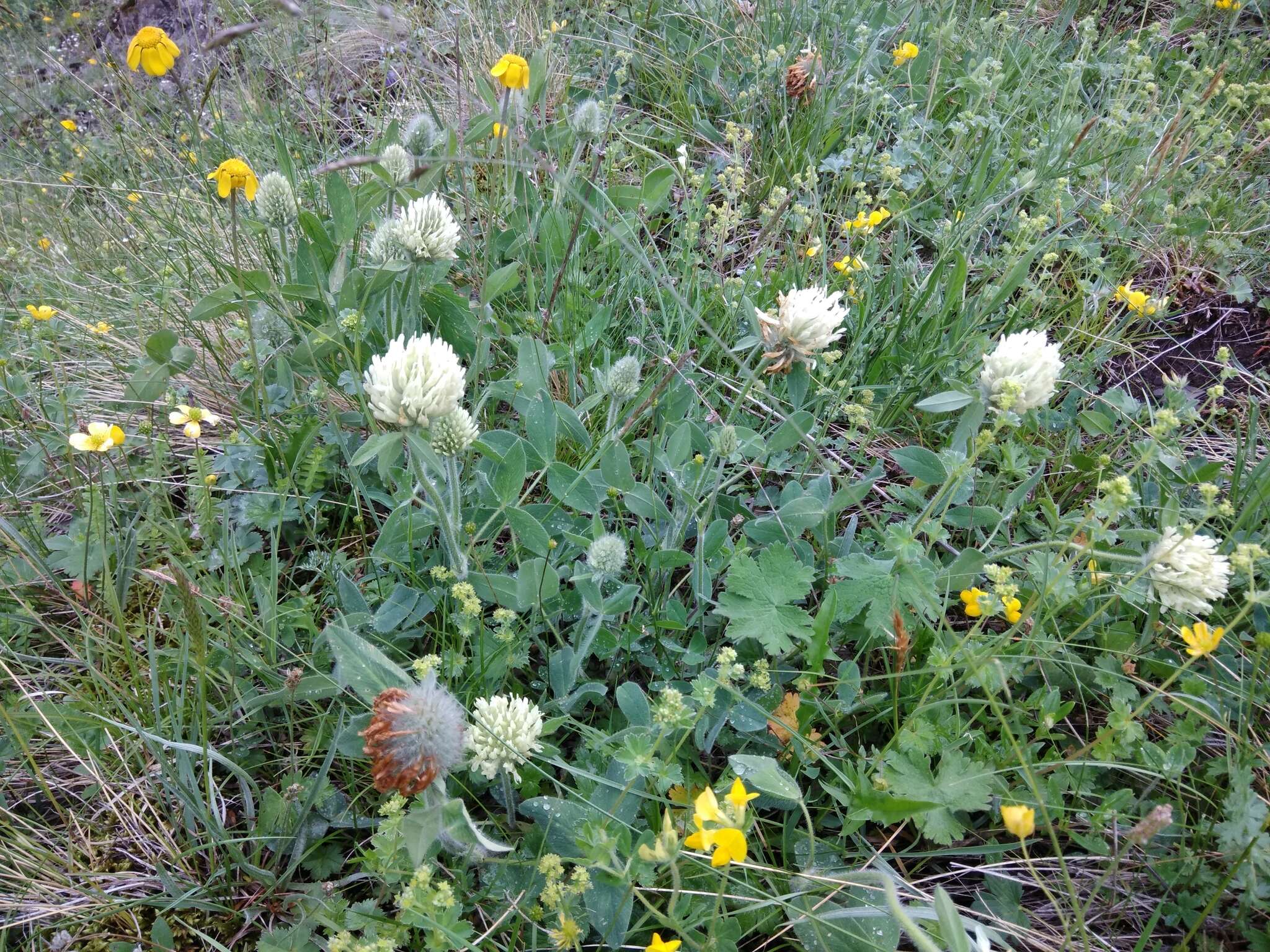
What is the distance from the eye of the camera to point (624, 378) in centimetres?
177

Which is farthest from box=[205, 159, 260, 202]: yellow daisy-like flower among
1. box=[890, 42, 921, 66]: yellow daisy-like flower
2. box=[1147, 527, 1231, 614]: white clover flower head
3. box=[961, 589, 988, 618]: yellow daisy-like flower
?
box=[890, 42, 921, 66]: yellow daisy-like flower

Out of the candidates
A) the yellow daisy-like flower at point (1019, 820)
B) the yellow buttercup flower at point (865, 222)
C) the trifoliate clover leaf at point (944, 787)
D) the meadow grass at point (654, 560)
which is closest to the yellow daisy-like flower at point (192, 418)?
the meadow grass at point (654, 560)

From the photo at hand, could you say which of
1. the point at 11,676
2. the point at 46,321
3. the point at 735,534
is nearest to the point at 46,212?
Answer: the point at 46,321

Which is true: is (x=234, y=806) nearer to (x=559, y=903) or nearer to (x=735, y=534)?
(x=559, y=903)

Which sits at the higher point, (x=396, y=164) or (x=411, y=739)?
(x=396, y=164)

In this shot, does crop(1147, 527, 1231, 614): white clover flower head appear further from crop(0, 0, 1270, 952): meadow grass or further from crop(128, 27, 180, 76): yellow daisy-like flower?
crop(128, 27, 180, 76): yellow daisy-like flower

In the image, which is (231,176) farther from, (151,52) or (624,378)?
(624,378)

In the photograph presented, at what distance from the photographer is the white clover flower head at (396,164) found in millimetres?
2078

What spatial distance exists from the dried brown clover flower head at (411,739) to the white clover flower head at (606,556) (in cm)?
44

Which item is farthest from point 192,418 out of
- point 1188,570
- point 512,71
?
point 1188,570

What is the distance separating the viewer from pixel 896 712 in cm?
151

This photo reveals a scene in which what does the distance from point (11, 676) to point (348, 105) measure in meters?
3.34

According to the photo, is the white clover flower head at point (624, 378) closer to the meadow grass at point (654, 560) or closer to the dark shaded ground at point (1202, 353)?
the meadow grass at point (654, 560)

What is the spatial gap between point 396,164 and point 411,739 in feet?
5.32
